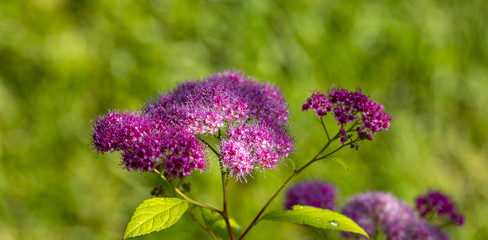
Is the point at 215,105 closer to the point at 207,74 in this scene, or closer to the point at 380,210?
the point at 380,210

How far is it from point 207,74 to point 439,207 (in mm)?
1939

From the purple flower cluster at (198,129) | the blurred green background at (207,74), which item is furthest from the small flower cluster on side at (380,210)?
the blurred green background at (207,74)

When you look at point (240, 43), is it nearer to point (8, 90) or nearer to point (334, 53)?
point (334, 53)

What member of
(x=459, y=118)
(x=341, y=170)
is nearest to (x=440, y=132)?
(x=459, y=118)

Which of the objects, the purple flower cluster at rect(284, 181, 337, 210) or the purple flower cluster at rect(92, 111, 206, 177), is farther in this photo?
the purple flower cluster at rect(284, 181, 337, 210)

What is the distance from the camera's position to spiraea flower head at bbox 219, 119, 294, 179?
1309mm

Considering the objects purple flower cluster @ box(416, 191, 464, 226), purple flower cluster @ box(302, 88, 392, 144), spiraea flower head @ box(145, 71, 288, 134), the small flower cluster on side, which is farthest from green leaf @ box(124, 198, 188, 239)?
purple flower cluster @ box(416, 191, 464, 226)

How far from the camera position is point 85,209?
3260mm

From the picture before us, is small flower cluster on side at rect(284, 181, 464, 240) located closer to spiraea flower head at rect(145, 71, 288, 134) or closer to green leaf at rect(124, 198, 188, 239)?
spiraea flower head at rect(145, 71, 288, 134)

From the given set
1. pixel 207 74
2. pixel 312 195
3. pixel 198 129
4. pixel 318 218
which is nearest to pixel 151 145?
pixel 198 129

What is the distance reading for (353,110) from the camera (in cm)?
144

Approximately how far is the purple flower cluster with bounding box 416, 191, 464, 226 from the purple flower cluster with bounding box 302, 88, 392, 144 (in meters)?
0.65

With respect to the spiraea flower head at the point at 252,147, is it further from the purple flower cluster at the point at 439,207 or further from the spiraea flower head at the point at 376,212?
the purple flower cluster at the point at 439,207

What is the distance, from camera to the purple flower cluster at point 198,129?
1264 millimetres
